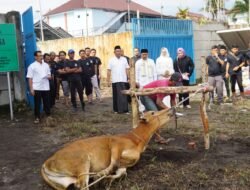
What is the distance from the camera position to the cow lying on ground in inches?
170

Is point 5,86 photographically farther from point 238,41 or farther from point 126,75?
point 238,41

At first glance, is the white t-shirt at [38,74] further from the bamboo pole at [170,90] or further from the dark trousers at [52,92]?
the bamboo pole at [170,90]

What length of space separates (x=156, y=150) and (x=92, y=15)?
42.8m

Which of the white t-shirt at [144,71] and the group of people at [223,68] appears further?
the group of people at [223,68]

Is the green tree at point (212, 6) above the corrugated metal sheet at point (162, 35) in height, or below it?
above

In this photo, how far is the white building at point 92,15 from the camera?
1811 inches

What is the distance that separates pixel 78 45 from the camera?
20172 mm

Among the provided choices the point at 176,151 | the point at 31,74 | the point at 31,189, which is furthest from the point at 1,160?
the point at 31,74

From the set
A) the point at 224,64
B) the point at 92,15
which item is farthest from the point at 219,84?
the point at 92,15

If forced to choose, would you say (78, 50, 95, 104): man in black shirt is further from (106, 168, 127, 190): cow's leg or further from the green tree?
the green tree

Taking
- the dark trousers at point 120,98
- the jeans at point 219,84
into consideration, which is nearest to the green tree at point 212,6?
the jeans at point 219,84

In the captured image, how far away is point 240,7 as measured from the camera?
112 feet

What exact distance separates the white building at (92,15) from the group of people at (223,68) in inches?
1256

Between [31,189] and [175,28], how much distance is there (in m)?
13.3
